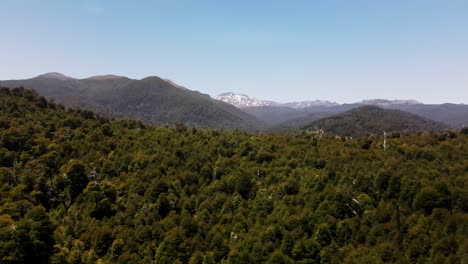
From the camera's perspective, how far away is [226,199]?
248ft

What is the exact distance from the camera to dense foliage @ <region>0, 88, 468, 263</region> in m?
55.4

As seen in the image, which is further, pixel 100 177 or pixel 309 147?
pixel 309 147

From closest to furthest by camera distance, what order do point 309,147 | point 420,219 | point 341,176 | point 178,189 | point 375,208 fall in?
1. point 420,219
2. point 375,208
3. point 341,176
4. point 178,189
5. point 309,147

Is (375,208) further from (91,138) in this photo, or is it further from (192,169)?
(91,138)

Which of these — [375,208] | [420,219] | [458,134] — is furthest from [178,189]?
[458,134]

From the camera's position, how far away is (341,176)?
69.6 meters

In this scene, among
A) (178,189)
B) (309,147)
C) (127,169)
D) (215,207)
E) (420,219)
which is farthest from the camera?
(309,147)

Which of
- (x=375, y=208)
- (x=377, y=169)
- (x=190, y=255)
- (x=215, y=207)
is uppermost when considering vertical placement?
(x=377, y=169)

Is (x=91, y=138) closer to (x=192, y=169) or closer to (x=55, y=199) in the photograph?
(x=55, y=199)

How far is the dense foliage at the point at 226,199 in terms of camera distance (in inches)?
2180

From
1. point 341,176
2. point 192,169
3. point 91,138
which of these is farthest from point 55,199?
point 341,176

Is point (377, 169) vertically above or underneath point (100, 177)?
above

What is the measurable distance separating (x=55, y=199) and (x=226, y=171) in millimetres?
37875

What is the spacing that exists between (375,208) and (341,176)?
33.2 feet
